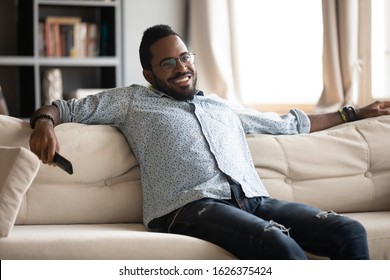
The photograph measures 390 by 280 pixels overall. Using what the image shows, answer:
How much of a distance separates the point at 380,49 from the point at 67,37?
82.1 inches

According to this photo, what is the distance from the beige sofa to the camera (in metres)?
2.04

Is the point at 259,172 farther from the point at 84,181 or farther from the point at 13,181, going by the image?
the point at 13,181

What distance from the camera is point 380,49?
418 cm

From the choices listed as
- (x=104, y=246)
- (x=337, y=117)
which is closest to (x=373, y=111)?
(x=337, y=117)

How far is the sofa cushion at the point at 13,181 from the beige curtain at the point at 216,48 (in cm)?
286

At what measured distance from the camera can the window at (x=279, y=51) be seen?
474 cm

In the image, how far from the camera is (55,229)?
2.22 metres

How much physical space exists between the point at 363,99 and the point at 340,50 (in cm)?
33

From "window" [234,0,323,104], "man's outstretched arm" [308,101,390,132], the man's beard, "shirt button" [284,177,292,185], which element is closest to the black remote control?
the man's beard

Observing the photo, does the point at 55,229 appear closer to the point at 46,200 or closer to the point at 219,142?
the point at 46,200

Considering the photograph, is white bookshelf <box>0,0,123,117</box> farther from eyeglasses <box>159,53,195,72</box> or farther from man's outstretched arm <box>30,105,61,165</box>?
man's outstretched arm <box>30,105,61,165</box>

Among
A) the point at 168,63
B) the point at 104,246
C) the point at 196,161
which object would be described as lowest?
the point at 104,246

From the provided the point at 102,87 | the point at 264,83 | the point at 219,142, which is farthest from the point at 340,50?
the point at 219,142
